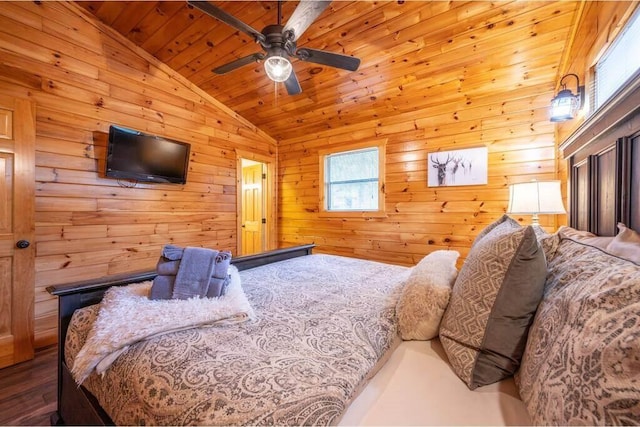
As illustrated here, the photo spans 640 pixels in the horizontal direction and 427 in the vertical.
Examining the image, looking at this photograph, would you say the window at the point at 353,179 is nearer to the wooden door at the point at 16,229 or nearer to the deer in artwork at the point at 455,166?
the deer in artwork at the point at 455,166

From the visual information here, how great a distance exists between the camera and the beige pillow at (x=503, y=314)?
0.83m

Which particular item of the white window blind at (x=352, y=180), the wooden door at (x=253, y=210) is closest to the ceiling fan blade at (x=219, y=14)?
the white window blind at (x=352, y=180)

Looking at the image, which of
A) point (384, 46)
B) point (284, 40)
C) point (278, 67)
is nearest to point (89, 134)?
point (278, 67)

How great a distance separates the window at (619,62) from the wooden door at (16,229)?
3.79 m

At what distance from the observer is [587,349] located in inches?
20.8

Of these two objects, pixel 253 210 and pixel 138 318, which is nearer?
pixel 138 318

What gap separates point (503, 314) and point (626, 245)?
1.57 ft

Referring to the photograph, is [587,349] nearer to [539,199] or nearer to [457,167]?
[539,199]

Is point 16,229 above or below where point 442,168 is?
below

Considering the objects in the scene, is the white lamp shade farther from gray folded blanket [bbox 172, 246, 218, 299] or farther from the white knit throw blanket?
gray folded blanket [bbox 172, 246, 218, 299]

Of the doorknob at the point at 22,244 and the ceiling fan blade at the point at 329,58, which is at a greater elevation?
the ceiling fan blade at the point at 329,58

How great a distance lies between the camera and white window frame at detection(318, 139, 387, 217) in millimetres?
3561

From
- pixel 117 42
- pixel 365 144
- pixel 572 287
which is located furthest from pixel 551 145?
pixel 117 42

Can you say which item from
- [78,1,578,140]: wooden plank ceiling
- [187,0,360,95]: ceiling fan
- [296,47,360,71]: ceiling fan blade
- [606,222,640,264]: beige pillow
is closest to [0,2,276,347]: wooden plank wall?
[78,1,578,140]: wooden plank ceiling
